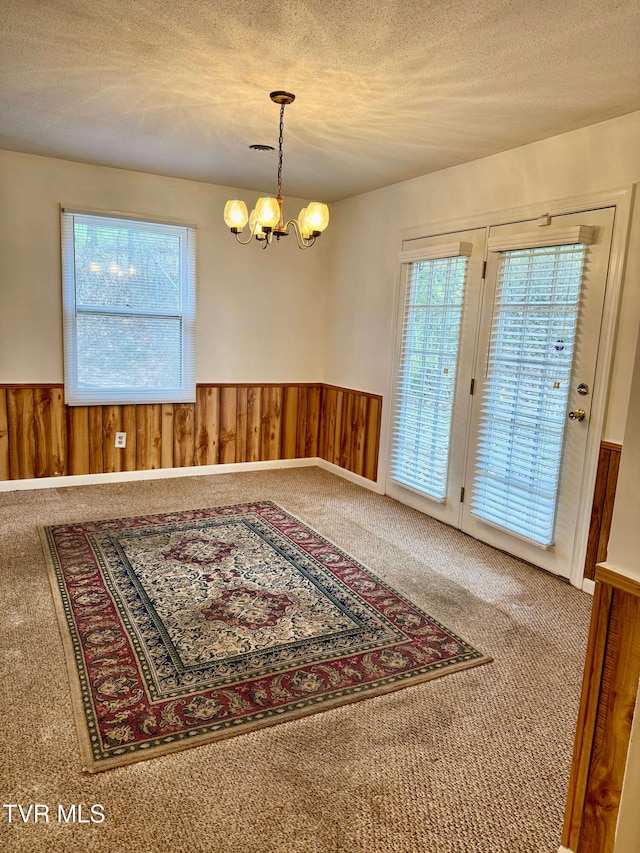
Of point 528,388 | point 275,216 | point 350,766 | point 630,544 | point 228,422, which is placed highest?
point 275,216

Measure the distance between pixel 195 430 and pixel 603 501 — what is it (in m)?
3.32

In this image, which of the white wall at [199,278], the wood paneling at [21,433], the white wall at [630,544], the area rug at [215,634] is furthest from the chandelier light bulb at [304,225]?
the wood paneling at [21,433]

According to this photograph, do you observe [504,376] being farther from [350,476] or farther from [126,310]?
[126,310]

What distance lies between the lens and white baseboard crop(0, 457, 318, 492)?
4.55 metres

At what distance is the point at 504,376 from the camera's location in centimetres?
357

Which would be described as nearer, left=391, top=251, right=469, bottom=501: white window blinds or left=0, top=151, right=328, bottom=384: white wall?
left=391, top=251, right=469, bottom=501: white window blinds

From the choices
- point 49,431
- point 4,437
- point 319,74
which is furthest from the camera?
point 49,431

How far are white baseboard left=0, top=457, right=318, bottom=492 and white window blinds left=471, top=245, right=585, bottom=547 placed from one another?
206 centimetres

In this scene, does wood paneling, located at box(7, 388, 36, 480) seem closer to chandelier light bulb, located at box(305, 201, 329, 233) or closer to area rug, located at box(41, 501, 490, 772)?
area rug, located at box(41, 501, 490, 772)

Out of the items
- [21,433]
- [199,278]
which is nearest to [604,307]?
[199,278]

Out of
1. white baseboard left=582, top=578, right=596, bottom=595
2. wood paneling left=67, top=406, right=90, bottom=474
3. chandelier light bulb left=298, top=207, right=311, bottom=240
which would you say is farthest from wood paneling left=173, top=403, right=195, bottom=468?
white baseboard left=582, top=578, right=596, bottom=595

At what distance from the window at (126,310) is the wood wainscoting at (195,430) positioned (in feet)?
0.54

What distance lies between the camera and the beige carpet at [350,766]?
5.21 feet

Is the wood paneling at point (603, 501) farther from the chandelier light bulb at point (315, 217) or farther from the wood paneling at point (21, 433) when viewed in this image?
the wood paneling at point (21, 433)
